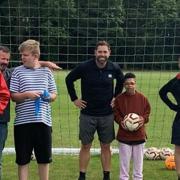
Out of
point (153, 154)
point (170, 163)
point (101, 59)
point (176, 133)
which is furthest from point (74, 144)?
point (176, 133)

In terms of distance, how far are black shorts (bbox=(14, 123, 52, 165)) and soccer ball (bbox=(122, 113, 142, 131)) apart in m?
1.07

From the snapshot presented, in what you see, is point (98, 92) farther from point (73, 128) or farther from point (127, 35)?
point (73, 128)

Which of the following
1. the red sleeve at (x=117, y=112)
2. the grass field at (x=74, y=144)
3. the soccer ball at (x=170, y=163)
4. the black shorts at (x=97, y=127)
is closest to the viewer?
the red sleeve at (x=117, y=112)

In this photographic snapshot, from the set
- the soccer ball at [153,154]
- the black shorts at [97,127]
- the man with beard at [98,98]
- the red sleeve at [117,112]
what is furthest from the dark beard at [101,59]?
the soccer ball at [153,154]

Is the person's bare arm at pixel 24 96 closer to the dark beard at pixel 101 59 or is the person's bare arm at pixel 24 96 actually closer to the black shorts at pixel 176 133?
the dark beard at pixel 101 59

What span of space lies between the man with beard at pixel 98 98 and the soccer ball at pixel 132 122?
14.4 inches

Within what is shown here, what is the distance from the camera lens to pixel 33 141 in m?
6.35

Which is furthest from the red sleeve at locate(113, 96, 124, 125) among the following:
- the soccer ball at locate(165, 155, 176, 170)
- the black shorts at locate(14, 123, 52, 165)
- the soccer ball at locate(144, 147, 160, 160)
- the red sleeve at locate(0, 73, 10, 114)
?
the soccer ball at locate(144, 147, 160, 160)

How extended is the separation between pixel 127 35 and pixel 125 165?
16.0 feet

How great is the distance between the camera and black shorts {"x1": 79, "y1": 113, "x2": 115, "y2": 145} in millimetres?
7230

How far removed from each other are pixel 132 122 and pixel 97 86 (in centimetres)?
69

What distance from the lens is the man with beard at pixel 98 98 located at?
23.5ft

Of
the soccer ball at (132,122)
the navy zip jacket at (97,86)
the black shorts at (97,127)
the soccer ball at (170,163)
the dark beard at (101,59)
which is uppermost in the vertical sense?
the dark beard at (101,59)

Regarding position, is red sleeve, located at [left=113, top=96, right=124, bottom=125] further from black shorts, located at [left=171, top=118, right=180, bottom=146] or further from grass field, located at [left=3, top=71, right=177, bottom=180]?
grass field, located at [left=3, top=71, right=177, bottom=180]
